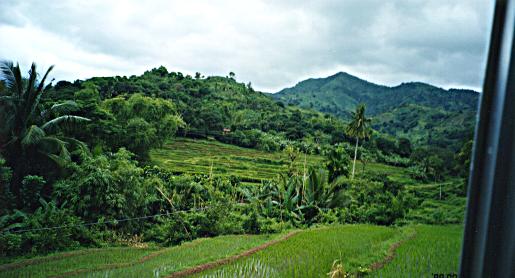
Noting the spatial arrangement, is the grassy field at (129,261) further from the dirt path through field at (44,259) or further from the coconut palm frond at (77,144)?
the coconut palm frond at (77,144)

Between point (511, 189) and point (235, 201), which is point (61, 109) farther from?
point (511, 189)

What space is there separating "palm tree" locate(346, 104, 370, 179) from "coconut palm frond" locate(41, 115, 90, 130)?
141 centimetres

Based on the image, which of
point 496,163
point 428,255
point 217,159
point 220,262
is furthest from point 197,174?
point 496,163

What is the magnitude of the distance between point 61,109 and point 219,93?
82 centimetres

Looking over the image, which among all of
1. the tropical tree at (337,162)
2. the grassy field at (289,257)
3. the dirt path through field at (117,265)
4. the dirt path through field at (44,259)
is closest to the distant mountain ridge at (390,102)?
the tropical tree at (337,162)

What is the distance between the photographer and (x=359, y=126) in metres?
2.34

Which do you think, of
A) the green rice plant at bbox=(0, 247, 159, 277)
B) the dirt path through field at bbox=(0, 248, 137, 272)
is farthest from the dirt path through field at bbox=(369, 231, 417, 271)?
the dirt path through field at bbox=(0, 248, 137, 272)

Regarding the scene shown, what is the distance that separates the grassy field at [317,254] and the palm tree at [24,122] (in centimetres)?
89

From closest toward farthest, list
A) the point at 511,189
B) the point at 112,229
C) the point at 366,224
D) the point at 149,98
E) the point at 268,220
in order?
the point at 511,189 → the point at 112,229 → the point at 149,98 → the point at 366,224 → the point at 268,220

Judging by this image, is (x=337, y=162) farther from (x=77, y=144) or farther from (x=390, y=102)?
(x=77, y=144)

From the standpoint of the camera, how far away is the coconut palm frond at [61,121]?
168 centimetres

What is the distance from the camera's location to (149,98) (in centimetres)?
210

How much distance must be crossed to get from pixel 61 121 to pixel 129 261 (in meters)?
0.70

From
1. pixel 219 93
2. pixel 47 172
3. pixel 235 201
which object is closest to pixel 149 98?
pixel 219 93
